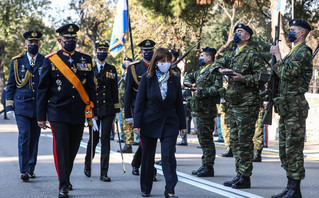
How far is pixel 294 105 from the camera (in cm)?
705

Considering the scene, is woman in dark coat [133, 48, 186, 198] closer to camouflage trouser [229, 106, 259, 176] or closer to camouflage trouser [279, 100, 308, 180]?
camouflage trouser [229, 106, 259, 176]

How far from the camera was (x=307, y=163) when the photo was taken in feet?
36.3

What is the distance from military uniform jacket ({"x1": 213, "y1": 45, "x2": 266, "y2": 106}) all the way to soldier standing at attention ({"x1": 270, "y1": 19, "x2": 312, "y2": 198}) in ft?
2.16

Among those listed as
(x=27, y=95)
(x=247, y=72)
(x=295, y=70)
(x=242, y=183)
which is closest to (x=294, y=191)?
(x=242, y=183)

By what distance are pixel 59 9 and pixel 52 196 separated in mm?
43855

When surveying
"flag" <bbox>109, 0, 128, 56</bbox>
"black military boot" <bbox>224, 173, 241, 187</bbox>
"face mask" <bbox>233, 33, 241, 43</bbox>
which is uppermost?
"flag" <bbox>109, 0, 128, 56</bbox>

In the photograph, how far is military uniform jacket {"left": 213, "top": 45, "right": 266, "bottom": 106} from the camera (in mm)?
7734

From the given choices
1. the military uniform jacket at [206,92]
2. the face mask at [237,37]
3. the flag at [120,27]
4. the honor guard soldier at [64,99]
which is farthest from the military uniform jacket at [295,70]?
the flag at [120,27]

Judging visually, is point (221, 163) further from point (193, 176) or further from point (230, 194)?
point (230, 194)

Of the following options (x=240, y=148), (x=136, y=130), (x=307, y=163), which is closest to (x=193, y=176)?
(x=240, y=148)

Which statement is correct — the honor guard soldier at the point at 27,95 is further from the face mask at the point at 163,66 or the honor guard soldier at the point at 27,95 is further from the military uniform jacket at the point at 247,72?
the military uniform jacket at the point at 247,72

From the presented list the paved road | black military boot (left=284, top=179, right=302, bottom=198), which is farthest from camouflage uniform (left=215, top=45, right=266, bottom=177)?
black military boot (left=284, top=179, right=302, bottom=198)

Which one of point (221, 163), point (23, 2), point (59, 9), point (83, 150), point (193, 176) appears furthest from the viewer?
point (23, 2)

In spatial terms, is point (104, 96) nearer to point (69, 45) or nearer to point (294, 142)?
point (69, 45)
